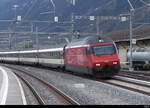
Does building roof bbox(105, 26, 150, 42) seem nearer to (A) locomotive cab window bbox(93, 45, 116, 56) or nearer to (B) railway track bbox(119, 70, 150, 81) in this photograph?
(B) railway track bbox(119, 70, 150, 81)

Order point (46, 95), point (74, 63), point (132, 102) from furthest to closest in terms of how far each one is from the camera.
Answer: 1. point (74, 63)
2. point (46, 95)
3. point (132, 102)

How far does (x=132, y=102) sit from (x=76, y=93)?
177 inches

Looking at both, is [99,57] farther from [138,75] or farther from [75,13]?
Answer: [75,13]

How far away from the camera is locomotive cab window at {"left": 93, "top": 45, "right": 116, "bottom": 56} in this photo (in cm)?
2497

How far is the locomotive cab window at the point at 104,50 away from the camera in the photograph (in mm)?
24969

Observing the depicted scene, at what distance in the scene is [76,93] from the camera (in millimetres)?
18953

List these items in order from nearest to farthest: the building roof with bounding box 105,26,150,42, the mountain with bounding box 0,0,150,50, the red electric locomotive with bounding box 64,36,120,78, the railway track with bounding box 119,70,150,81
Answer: the red electric locomotive with bounding box 64,36,120,78, the railway track with bounding box 119,70,150,81, the building roof with bounding box 105,26,150,42, the mountain with bounding box 0,0,150,50

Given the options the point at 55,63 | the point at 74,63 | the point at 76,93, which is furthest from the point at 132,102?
the point at 55,63

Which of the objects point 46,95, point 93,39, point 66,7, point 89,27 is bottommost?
point 46,95

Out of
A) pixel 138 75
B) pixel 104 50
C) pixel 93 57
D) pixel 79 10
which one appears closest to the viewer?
pixel 93 57

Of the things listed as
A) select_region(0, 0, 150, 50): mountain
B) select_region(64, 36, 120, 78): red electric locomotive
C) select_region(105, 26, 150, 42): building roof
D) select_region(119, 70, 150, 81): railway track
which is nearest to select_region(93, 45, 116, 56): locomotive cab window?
select_region(64, 36, 120, 78): red electric locomotive

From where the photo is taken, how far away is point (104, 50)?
25.2m

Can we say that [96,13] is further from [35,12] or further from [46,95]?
[46,95]

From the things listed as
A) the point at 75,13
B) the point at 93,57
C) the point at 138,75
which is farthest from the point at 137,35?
the point at 75,13
